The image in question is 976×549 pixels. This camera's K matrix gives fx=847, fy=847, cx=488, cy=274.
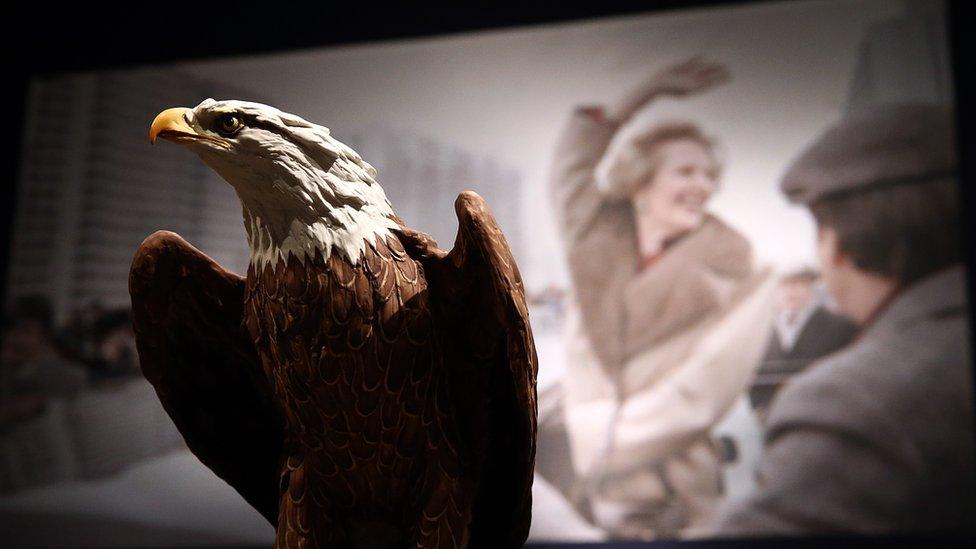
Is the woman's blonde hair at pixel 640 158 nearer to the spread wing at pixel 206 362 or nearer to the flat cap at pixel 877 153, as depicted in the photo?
the flat cap at pixel 877 153

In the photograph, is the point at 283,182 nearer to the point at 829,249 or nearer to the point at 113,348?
the point at 829,249

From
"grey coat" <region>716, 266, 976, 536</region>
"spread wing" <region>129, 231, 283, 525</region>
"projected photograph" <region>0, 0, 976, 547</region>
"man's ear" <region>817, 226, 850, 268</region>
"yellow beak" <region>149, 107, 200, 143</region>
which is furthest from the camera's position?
"man's ear" <region>817, 226, 850, 268</region>

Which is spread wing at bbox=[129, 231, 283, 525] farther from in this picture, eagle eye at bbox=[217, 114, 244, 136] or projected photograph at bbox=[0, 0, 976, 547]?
projected photograph at bbox=[0, 0, 976, 547]

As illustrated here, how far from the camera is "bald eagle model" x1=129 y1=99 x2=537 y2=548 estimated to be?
48.4 inches

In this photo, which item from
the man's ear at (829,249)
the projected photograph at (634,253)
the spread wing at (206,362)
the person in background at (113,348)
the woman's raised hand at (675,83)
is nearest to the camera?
the spread wing at (206,362)

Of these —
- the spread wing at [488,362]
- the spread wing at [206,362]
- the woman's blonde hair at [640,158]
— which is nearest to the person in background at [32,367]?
the spread wing at [206,362]

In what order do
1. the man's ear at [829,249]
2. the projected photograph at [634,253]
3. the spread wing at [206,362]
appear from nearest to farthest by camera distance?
the spread wing at [206,362] → the projected photograph at [634,253] → the man's ear at [829,249]

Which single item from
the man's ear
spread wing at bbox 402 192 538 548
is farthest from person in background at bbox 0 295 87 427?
the man's ear

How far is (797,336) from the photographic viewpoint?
2807 millimetres

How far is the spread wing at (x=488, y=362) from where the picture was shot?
1.23 m

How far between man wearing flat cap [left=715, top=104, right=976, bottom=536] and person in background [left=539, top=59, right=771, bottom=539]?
0.21 metres

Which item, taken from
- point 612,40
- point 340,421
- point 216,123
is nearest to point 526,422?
point 340,421

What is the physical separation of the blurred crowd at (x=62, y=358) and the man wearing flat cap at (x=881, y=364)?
2281 millimetres

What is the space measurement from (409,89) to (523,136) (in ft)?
1.61
